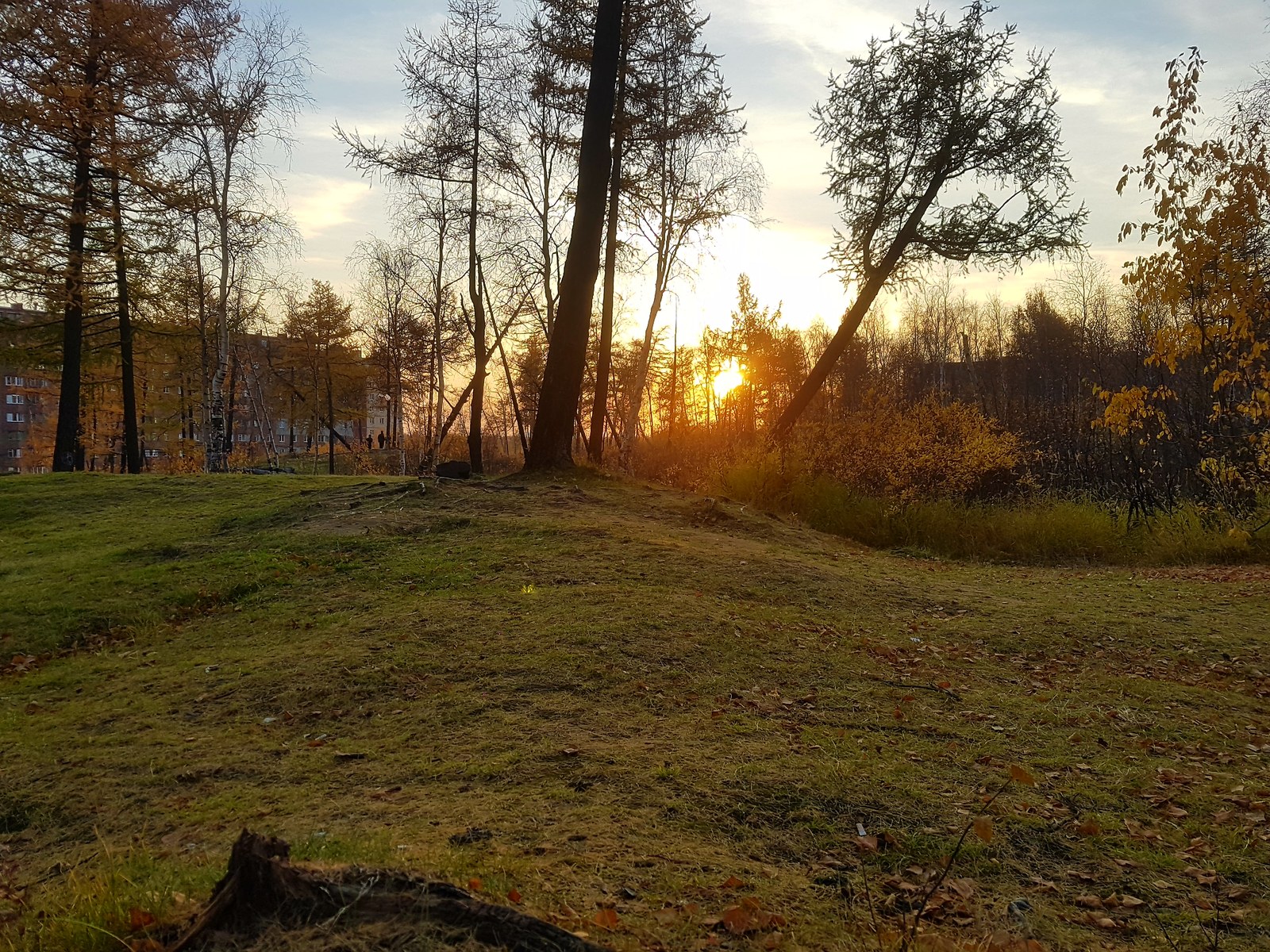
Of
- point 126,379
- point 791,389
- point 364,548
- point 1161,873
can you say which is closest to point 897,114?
point 364,548

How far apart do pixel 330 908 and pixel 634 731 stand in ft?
7.08

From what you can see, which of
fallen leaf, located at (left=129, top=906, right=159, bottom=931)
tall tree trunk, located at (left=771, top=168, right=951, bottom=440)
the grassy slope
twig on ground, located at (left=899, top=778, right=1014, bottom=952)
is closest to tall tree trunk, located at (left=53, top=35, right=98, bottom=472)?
the grassy slope

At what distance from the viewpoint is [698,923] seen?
231 cm

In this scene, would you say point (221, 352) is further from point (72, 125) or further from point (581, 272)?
point (581, 272)

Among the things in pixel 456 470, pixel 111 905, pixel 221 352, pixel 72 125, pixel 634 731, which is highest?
pixel 72 125

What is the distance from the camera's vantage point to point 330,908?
77.3 inches

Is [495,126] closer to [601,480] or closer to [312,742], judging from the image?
[601,480]

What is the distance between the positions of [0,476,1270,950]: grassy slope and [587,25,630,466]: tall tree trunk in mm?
5689

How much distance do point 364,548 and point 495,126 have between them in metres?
14.3

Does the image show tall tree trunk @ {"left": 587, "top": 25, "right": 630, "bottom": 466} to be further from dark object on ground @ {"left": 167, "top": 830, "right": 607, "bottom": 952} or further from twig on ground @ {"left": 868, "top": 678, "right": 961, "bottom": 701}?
dark object on ground @ {"left": 167, "top": 830, "right": 607, "bottom": 952}

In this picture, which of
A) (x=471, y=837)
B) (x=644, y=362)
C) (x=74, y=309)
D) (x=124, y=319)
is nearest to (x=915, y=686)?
(x=471, y=837)

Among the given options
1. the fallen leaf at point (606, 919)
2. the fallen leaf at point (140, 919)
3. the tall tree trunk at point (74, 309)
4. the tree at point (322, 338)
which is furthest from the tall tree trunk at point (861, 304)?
the tree at point (322, 338)

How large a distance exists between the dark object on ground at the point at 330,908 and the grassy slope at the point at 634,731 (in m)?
0.32

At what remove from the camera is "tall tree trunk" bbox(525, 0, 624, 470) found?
10617mm
